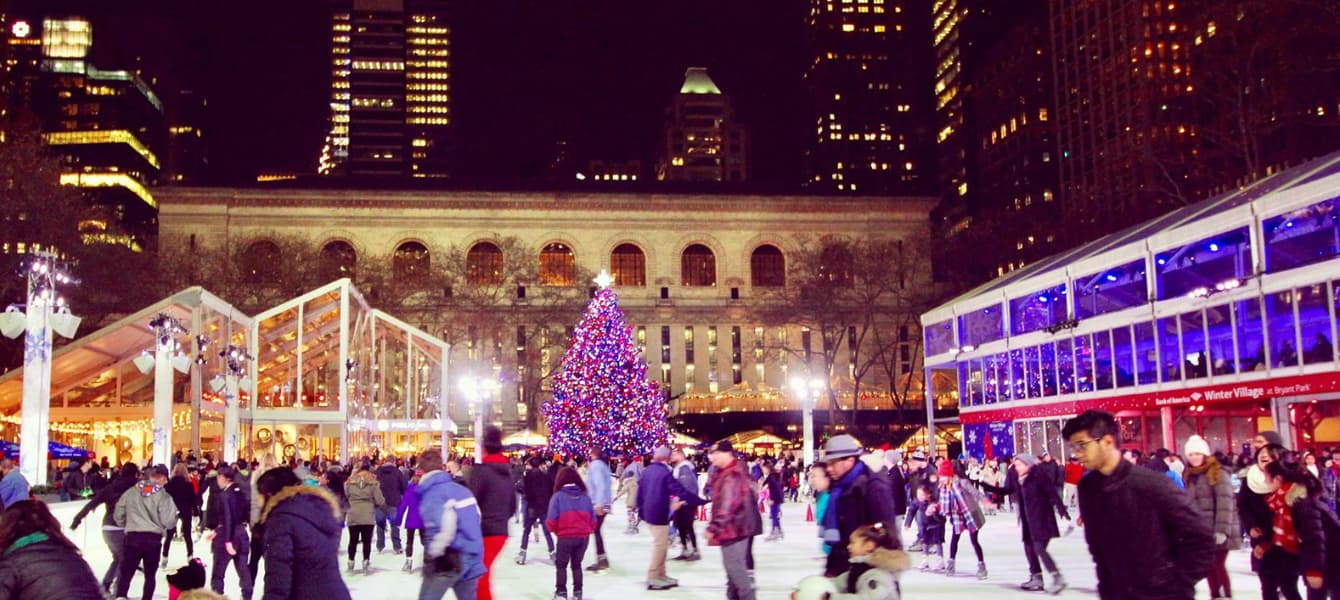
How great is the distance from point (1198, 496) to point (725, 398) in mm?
53827

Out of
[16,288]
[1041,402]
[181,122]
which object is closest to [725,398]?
[1041,402]

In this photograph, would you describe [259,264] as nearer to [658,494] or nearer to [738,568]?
[658,494]

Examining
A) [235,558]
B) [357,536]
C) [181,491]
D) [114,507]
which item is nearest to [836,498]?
[235,558]

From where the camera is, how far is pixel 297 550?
611cm

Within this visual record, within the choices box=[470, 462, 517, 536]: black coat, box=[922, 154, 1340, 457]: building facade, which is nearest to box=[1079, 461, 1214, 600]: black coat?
box=[470, 462, 517, 536]: black coat

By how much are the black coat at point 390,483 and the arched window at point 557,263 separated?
6012 centimetres

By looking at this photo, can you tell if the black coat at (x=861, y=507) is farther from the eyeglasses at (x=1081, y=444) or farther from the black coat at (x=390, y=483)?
the black coat at (x=390, y=483)

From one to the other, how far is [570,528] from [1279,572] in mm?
5933

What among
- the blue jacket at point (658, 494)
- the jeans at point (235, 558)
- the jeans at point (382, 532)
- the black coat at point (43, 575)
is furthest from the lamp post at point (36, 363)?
the black coat at point (43, 575)

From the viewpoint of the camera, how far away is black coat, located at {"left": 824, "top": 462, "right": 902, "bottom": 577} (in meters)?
7.00

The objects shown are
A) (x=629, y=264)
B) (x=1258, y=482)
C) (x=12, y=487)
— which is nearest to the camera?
(x=1258, y=482)

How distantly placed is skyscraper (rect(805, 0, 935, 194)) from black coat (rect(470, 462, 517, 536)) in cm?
18392

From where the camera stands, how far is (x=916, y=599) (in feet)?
36.4

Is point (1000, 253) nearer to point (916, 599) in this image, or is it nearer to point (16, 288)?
point (16, 288)
